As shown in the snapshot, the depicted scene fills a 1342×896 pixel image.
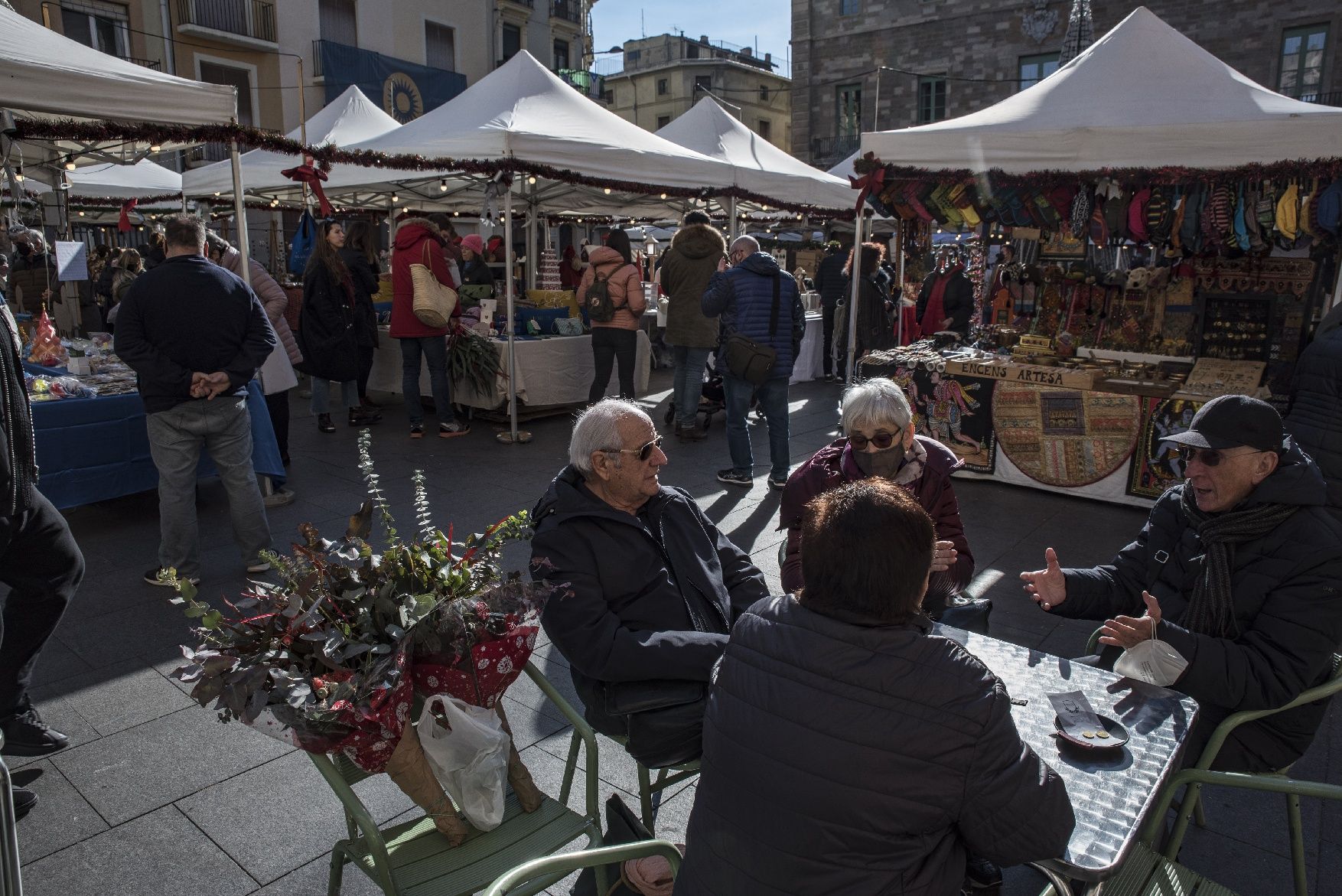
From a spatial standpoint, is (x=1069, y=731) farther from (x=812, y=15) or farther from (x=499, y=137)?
(x=812, y=15)

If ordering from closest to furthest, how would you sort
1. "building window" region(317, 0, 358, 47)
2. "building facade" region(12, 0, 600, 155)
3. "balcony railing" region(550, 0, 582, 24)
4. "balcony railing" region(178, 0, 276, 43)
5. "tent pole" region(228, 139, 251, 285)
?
"tent pole" region(228, 139, 251, 285)
"building facade" region(12, 0, 600, 155)
"balcony railing" region(178, 0, 276, 43)
"building window" region(317, 0, 358, 47)
"balcony railing" region(550, 0, 582, 24)

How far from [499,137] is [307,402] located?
4.15m

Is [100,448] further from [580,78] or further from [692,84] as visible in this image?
[692,84]

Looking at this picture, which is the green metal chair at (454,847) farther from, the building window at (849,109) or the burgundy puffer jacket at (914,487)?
the building window at (849,109)

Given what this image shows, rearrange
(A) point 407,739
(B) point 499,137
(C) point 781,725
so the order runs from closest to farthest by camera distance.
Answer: (C) point 781,725
(A) point 407,739
(B) point 499,137

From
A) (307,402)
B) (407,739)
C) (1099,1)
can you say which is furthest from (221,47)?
(407,739)

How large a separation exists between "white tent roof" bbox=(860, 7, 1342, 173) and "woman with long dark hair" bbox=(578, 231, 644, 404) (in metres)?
2.35

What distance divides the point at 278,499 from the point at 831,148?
25.6 meters

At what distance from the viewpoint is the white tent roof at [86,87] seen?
165 inches

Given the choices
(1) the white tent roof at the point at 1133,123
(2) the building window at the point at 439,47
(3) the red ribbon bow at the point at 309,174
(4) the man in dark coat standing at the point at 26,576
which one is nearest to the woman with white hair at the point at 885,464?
(4) the man in dark coat standing at the point at 26,576

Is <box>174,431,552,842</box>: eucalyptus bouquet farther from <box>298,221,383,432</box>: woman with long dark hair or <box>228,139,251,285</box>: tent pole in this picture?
<box>298,221,383,432</box>: woman with long dark hair

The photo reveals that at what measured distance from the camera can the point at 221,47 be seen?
20.0 meters

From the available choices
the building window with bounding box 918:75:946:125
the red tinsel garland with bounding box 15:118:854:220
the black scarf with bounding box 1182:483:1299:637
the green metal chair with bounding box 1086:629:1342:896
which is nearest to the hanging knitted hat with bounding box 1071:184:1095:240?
the red tinsel garland with bounding box 15:118:854:220

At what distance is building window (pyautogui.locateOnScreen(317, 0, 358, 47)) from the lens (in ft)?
71.9
